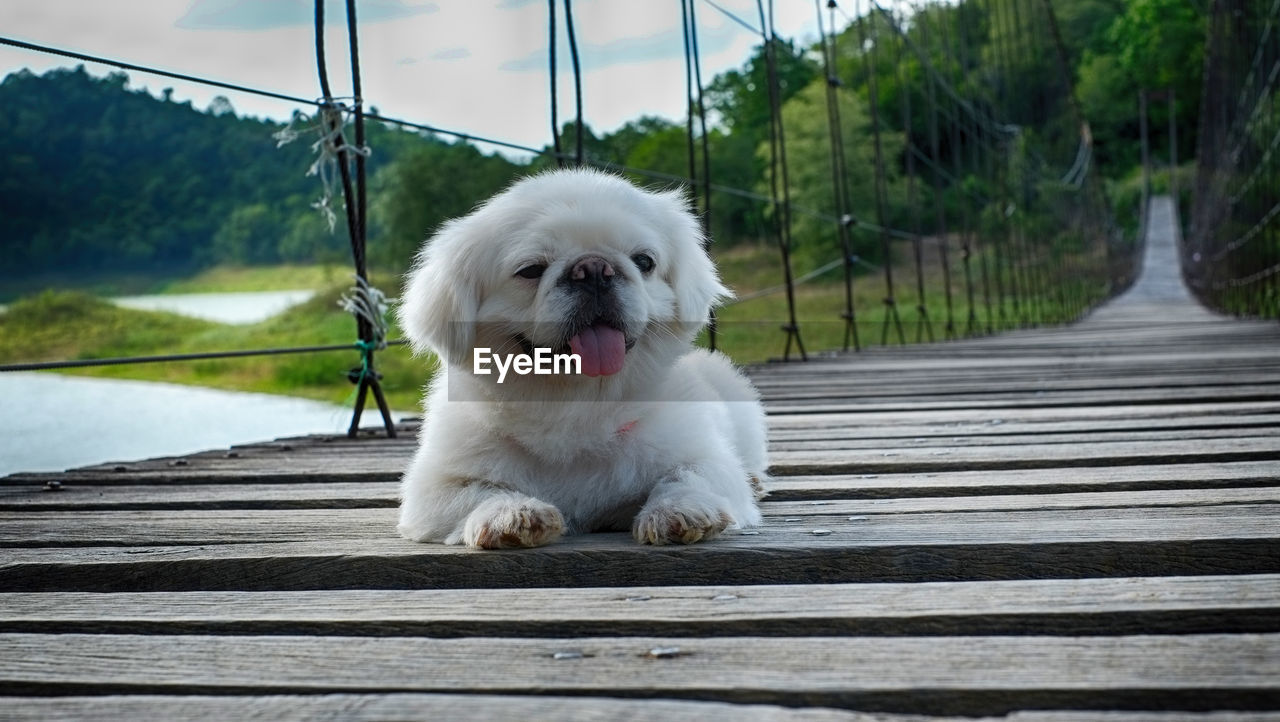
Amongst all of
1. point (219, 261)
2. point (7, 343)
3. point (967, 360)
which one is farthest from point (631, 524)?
point (967, 360)

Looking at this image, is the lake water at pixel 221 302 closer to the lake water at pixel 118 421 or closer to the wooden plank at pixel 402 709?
the lake water at pixel 118 421

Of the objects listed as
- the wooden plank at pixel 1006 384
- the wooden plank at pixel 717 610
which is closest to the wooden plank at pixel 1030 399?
the wooden plank at pixel 1006 384

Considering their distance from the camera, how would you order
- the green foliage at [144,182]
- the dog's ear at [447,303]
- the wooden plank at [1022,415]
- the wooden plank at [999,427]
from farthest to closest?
the green foliage at [144,182] → the wooden plank at [1022,415] → the wooden plank at [999,427] → the dog's ear at [447,303]

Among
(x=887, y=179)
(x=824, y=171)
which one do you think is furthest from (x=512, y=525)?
(x=824, y=171)

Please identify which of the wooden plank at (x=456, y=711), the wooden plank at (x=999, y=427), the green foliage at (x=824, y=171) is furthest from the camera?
the green foliage at (x=824, y=171)

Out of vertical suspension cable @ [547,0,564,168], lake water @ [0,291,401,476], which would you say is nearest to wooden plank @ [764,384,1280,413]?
vertical suspension cable @ [547,0,564,168]

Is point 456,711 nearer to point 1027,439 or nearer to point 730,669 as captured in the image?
point 730,669

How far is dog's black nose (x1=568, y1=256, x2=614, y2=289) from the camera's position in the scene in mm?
1500

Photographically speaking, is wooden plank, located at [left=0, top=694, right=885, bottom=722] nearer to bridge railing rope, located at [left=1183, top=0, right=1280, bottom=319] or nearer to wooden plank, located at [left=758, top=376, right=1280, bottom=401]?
wooden plank, located at [left=758, top=376, right=1280, bottom=401]

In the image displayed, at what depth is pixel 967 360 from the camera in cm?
505

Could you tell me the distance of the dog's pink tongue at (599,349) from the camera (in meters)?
1.53

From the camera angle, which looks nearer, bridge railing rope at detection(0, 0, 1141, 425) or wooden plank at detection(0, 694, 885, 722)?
wooden plank at detection(0, 694, 885, 722)

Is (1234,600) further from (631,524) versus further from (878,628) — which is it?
(631,524)

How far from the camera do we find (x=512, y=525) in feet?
4.50
